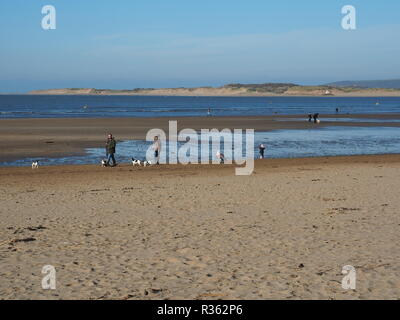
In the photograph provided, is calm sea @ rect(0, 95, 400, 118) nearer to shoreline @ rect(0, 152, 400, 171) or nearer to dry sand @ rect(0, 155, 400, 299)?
shoreline @ rect(0, 152, 400, 171)

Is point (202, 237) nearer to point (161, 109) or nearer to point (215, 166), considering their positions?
point (215, 166)

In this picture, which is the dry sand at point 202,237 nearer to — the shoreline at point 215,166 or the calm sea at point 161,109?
the shoreline at point 215,166

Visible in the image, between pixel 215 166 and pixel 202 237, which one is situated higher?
pixel 202 237

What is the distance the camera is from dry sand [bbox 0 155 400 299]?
7.57 metres

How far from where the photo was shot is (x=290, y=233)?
35.0 ft

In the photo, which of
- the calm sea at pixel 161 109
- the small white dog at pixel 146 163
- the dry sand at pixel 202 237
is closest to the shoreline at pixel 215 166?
the small white dog at pixel 146 163

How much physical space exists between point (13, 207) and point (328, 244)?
26.2 ft

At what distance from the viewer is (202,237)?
1038 centimetres

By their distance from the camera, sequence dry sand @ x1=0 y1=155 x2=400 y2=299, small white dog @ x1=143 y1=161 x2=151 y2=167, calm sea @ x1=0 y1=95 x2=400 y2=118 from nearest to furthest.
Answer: dry sand @ x1=0 y1=155 x2=400 y2=299, small white dog @ x1=143 y1=161 x2=151 y2=167, calm sea @ x1=0 y1=95 x2=400 y2=118

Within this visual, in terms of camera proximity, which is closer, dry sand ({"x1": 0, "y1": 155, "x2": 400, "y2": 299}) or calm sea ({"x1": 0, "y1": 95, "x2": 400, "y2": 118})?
dry sand ({"x1": 0, "y1": 155, "x2": 400, "y2": 299})

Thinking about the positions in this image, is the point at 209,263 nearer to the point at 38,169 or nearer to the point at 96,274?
the point at 96,274

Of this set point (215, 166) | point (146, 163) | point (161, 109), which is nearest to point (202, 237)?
point (215, 166)

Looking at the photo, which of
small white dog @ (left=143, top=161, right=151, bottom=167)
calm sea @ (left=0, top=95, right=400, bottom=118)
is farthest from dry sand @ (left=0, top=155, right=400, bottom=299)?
calm sea @ (left=0, top=95, right=400, bottom=118)

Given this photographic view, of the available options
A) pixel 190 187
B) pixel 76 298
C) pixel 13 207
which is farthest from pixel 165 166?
pixel 76 298
